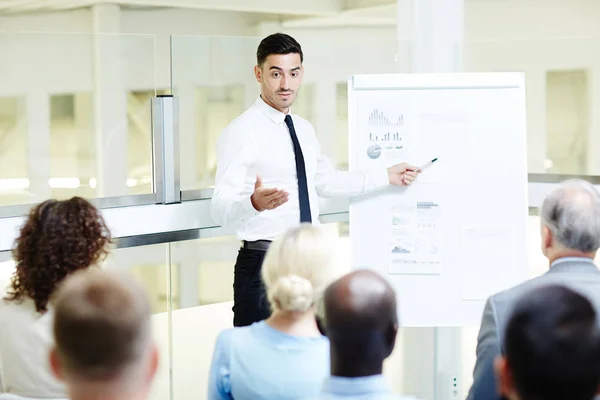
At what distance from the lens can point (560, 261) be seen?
240cm

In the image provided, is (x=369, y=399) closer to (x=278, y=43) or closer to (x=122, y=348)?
(x=122, y=348)

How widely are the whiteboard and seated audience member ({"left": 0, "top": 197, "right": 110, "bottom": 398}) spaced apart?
1.59m

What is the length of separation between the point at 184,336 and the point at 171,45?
1292 mm

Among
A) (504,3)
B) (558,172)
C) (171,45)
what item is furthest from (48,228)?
(504,3)

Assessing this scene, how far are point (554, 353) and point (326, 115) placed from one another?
314cm

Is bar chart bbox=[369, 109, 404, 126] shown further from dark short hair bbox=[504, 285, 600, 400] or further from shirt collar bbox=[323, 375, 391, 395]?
dark short hair bbox=[504, 285, 600, 400]

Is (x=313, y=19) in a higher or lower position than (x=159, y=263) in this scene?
higher

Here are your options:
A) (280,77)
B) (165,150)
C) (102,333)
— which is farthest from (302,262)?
(165,150)

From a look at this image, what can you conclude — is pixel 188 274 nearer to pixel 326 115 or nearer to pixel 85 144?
pixel 85 144

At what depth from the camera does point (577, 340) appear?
137 centimetres

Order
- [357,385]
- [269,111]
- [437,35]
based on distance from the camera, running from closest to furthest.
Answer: [357,385] < [269,111] < [437,35]

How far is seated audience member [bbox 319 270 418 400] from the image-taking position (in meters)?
1.65

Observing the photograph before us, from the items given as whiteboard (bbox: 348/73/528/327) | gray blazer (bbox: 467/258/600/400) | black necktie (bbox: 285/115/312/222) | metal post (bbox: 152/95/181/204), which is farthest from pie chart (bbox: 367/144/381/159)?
gray blazer (bbox: 467/258/600/400)

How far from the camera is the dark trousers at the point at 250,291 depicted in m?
3.53
